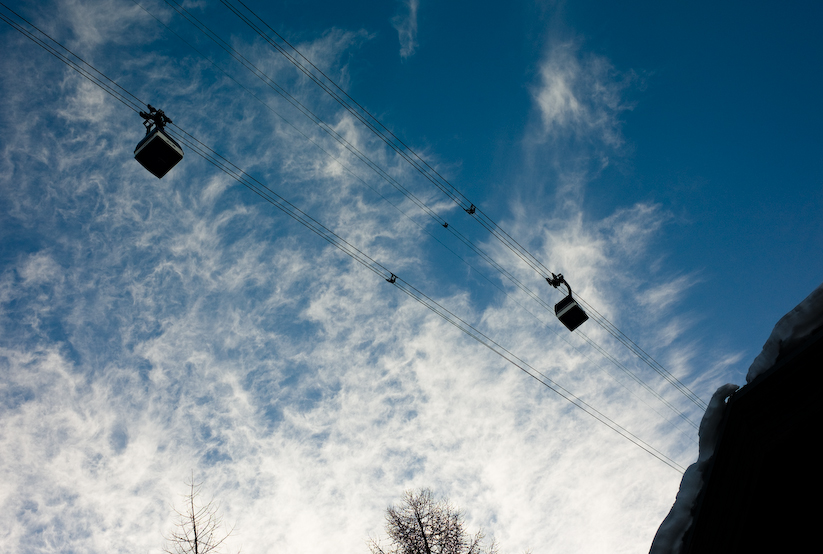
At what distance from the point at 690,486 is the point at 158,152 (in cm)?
745

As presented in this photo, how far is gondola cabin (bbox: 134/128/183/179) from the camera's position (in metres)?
6.44

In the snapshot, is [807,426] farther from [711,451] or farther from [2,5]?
[2,5]

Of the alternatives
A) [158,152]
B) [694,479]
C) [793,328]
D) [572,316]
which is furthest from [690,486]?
[158,152]

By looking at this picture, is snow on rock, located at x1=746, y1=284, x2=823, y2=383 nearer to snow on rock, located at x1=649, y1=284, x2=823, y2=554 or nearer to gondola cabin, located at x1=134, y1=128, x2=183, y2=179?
snow on rock, located at x1=649, y1=284, x2=823, y2=554

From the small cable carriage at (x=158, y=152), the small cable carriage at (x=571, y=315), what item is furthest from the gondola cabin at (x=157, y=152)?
the small cable carriage at (x=571, y=315)

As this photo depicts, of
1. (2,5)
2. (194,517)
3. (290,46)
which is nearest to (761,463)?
(290,46)

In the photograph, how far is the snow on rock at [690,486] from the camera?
3609mm

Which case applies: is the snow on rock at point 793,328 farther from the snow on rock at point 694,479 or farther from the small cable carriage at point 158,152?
the small cable carriage at point 158,152

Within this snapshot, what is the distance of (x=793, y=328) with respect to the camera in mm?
3211

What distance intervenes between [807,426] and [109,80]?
965cm

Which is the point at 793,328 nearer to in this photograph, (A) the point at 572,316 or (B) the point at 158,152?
(A) the point at 572,316

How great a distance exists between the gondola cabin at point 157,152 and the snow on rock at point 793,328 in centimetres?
729

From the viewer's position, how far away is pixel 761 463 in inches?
136

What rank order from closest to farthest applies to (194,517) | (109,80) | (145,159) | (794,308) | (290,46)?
(794,308) < (145,159) < (109,80) < (290,46) < (194,517)
